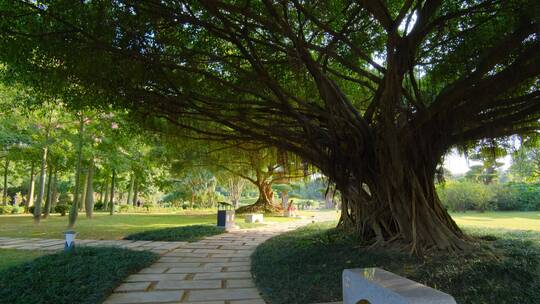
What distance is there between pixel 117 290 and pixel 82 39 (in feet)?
9.91

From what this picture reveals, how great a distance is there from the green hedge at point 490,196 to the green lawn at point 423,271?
1659cm

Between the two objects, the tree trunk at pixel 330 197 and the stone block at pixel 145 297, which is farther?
the tree trunk at pixel 330 197

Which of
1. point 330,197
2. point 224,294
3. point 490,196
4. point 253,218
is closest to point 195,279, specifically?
point 224,294

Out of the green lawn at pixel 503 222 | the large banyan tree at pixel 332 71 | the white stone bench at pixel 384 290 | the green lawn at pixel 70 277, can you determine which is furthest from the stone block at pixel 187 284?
the green lawn at pixel 503 222

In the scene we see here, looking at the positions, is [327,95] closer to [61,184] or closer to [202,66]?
[202,66]

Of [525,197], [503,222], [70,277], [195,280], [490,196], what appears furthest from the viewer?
[525,197]

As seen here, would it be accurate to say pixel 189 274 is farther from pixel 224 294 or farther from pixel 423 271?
pixel 423 271

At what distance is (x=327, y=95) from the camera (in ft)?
15.4

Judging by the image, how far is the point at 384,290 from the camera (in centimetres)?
219

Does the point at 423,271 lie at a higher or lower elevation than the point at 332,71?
lower

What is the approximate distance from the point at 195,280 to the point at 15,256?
3.51 meters

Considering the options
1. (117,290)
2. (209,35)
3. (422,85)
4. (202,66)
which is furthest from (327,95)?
(117,290)

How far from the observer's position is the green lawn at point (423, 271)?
140 inches

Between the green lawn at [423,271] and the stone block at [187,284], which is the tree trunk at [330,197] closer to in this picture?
the green lawn at [423,271]
